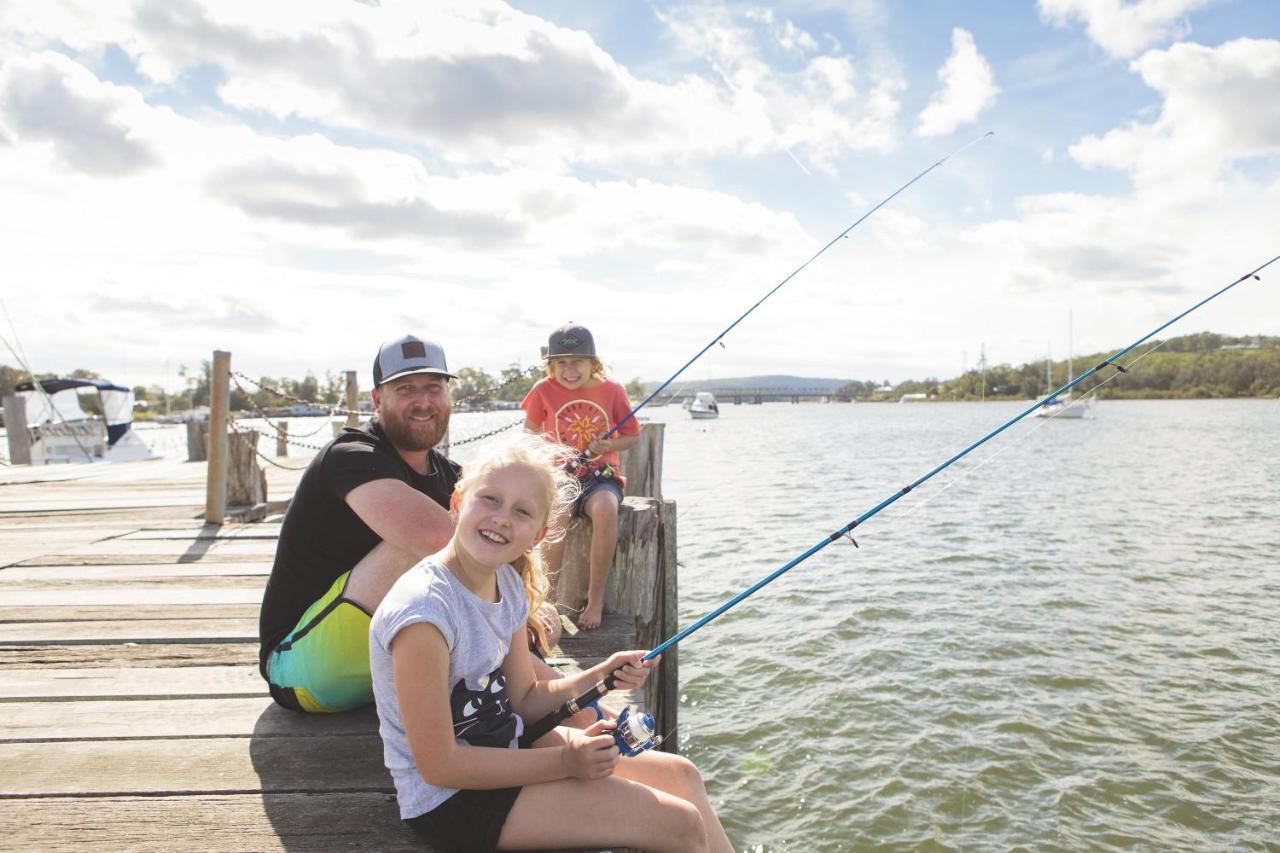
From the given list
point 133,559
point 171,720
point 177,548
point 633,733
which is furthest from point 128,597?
point 633,733

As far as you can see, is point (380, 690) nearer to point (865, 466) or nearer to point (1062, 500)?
point (1062, 500)

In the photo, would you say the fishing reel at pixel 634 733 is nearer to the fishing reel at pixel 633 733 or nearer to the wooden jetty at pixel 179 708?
the fishing reel at pixel 633 733

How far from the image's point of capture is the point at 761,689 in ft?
24.1

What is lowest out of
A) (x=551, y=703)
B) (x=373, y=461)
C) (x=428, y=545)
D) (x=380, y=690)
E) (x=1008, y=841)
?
(x=1008, y=841)

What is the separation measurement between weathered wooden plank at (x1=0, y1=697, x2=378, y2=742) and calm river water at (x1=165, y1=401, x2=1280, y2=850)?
126 inches

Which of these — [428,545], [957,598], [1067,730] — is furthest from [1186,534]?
[428,545]

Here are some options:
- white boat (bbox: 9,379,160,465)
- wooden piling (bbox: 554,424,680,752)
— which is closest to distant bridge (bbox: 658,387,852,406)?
white boat (bbox: 9,379,160,465)

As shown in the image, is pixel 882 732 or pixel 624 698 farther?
pixel 882 732

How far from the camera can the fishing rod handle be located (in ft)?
7.77

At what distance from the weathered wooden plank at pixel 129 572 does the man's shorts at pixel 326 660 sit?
2780 millimetres

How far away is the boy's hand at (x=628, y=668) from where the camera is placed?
237 cm

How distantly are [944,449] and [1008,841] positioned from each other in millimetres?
36559

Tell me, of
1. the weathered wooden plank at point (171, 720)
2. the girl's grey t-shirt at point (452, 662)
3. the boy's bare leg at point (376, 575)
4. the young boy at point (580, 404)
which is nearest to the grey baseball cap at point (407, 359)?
the boy's bare leg at point (376, 575)

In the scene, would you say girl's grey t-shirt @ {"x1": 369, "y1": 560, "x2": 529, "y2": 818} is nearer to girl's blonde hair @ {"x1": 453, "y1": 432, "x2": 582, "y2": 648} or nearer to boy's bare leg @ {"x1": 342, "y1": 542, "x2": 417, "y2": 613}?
girl's blonde hair @ {"x1": 453, "y1": 432, "x2": 582, "y2": 648}
